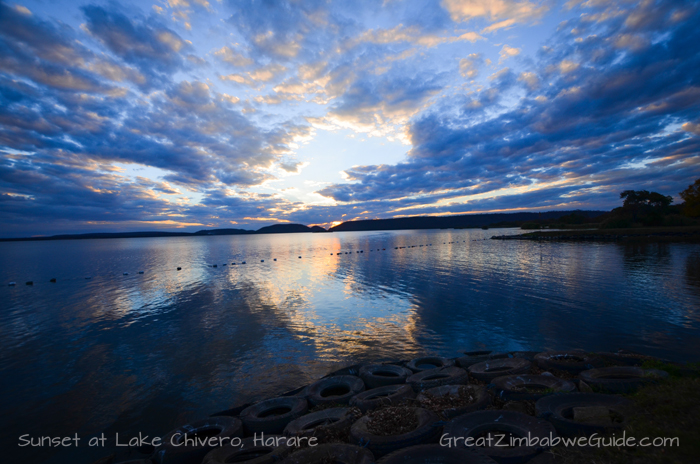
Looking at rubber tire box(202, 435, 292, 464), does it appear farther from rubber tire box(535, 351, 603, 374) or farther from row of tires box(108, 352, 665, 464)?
rubber tire box(535, 351, 603, 374)

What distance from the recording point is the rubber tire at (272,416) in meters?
8.24

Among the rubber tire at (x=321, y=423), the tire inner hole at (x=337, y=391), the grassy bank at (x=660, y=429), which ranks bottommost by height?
the tire inner hole at (x=337, y=391)

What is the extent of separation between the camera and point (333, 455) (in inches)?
246

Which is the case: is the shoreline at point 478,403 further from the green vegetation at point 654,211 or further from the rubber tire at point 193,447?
the green vegetation at point 654,211

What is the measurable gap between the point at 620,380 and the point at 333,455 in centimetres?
784

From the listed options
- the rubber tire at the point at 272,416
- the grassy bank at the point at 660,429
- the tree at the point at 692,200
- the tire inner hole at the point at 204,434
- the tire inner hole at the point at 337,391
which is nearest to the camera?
the grassy bank at the point at 660,429

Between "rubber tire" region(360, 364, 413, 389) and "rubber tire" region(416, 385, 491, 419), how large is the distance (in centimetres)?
A: 149

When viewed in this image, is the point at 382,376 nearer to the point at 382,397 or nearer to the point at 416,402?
the point at 382,397

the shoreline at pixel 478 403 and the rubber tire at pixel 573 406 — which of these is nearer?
the shoreline at pixel 478 403

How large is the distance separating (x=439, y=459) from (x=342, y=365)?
304 inches

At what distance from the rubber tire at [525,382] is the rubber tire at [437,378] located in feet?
3.68

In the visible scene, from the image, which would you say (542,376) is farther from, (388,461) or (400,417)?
(388,461)

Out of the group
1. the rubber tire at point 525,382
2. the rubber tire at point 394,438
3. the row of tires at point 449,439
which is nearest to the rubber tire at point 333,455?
the row of tires at point 449,439

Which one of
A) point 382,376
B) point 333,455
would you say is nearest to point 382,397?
point 382,376
